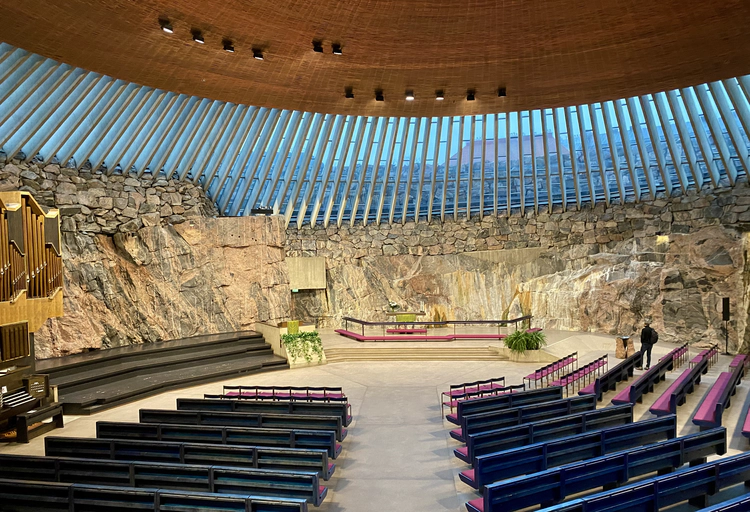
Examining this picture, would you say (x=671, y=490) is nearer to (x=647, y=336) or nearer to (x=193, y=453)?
(x=193, y=453)

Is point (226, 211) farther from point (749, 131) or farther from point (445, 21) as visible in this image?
point (749, 131)

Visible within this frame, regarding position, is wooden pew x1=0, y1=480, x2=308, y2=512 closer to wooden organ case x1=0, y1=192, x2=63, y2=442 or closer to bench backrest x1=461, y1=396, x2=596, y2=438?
bench backrest x1=461, y1=396, x2=596, y2=438

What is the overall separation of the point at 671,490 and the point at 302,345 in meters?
11.8

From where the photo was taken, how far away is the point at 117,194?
57.4 ft

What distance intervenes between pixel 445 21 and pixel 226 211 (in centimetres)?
1538

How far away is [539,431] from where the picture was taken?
664cm

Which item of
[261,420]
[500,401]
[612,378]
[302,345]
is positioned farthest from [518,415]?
[302,345]

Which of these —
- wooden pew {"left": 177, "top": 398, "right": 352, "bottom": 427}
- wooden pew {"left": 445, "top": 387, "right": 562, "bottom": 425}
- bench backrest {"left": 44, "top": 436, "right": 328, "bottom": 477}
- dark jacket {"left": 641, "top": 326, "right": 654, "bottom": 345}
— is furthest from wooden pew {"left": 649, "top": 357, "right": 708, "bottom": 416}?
bench backrest {"left": 44, "top": 436, "right": 328, "bottom": 477}

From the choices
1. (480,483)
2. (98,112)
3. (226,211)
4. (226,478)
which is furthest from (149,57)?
(226,211)

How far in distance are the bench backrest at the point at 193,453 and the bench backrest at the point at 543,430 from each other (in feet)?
6.18

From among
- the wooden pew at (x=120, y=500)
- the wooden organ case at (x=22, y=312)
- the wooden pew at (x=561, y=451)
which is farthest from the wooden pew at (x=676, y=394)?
the wooden organ case at (x=22, y=312)

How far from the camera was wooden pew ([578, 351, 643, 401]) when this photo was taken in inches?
376

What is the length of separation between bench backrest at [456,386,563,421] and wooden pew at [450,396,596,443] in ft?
1.20

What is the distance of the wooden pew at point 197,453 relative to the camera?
5891mm
